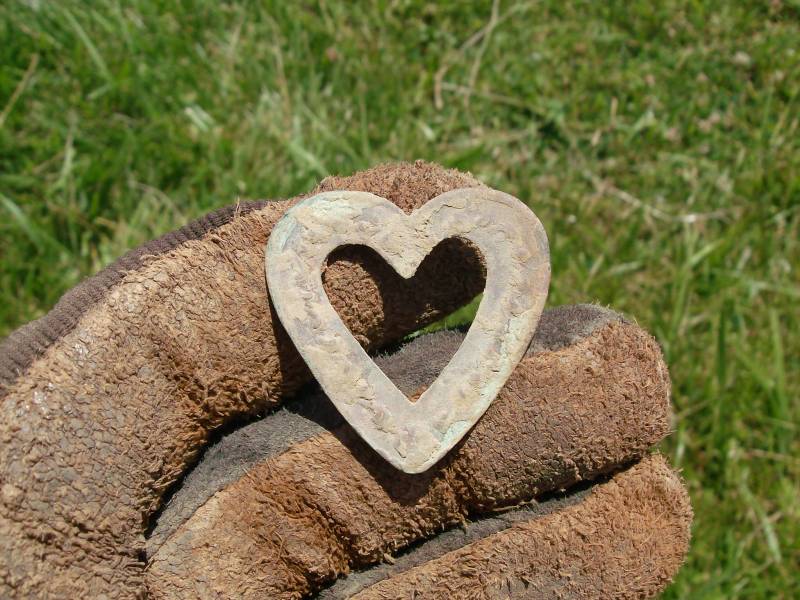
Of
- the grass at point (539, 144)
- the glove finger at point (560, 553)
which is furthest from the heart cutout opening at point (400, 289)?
the grass at point (539, 144)

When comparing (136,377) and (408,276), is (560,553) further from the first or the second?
(136,377)

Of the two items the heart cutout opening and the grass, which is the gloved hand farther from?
the grass

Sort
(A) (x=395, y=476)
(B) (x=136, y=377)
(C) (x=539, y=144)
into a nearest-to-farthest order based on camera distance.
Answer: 1. (B) (x=136, y=377)
2. (A) (x=395, y=476)
3. (C) (x=539, y=144)

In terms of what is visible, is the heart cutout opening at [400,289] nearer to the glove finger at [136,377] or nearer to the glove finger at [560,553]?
the glove finger at [136,377]

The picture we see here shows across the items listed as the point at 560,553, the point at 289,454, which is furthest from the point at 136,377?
the point at 560,553

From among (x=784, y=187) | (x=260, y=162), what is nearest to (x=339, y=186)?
(x=260, y=162)

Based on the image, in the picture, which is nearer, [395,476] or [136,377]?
[136,377]

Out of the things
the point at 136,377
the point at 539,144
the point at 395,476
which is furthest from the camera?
the point at 539,144
